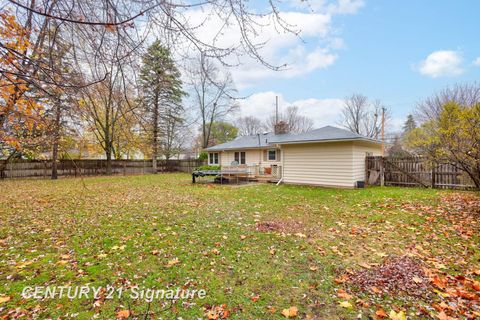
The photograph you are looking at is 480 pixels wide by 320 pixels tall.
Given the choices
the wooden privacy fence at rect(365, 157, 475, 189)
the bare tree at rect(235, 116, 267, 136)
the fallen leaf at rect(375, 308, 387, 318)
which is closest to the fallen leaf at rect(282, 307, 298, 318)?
the fallen leaf at rect(375, 308, 387, 318)

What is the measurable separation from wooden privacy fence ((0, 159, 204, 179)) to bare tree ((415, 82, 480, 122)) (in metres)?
22.4

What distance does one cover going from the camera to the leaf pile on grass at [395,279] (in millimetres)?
2512

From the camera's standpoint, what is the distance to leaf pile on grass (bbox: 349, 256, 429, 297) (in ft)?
8.24

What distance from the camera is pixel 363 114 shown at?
30328 millimetres

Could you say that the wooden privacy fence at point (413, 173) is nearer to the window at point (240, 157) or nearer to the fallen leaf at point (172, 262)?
the window at point (240, 157)

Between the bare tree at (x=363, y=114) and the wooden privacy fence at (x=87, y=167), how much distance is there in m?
21.6

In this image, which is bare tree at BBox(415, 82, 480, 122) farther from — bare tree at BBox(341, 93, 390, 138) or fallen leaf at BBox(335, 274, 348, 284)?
fallen leaf at BBox(335, 274, 348, 284)

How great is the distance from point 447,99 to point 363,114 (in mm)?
11710

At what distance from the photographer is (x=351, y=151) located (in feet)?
34.6

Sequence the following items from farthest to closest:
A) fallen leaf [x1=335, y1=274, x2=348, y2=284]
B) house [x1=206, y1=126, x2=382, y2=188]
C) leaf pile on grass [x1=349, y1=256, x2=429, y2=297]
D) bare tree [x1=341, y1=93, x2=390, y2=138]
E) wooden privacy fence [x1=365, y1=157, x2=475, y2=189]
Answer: bare tree [x1=341, y1=93, x2=390, y2=138], house [x1=206, y1=126, x2=382, y2=188], wooden privacy fence [x1=365, y1=157, x2=475, y2=189], fallen leaf [x1=335, y1=274, x2=348, y2=284], leaf pile on grass [x1=349, y1=256, x2=429, y2=297]

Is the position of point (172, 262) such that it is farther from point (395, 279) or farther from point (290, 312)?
point (395, 279)

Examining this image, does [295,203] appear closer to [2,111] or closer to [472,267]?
[472,267]

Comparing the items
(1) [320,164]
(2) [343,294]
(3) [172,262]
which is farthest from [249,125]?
A: (2) [343,294]

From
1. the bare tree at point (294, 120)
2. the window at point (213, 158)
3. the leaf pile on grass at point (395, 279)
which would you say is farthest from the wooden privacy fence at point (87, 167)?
the bare tree at point (294, 120)
